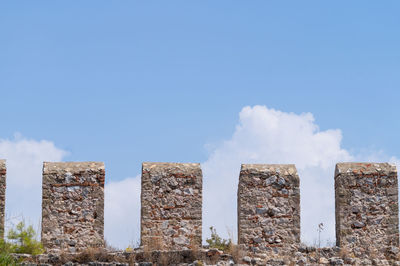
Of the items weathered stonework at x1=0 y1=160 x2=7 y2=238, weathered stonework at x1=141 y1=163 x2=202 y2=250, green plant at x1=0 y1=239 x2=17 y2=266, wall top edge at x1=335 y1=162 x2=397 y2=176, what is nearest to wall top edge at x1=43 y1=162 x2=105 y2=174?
weathered stonework at x1=0 y1=160 x2=7 y2=238

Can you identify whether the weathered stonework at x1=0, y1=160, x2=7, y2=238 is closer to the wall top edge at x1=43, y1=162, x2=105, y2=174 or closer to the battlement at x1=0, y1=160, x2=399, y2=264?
the battlement at x1=0, y1=160, x2=399, y2=264

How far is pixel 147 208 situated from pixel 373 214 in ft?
17.4

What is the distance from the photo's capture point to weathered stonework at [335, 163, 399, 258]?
757 inches

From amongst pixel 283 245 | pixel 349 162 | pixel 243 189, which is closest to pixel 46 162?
pixel 243 189

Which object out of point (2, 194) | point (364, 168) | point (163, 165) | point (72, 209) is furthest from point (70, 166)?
point (364, 168)

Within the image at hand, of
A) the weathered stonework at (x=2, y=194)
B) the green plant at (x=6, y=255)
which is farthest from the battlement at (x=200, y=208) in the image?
the green plant at (x=6, y=255)

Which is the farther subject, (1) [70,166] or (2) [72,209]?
(1) [70,166]

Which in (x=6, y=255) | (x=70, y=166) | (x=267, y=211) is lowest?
(x=6, y=255)

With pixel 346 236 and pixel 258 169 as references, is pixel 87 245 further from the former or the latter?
pixel 346 236

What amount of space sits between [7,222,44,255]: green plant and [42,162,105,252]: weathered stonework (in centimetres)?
22

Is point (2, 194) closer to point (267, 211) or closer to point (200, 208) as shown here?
point (200, 208)

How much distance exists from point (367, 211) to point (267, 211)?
2.40 metres

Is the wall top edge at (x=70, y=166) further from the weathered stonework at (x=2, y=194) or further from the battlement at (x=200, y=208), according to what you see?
the weathered stonework at (x=2, y=194)

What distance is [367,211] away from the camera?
63.4ft
